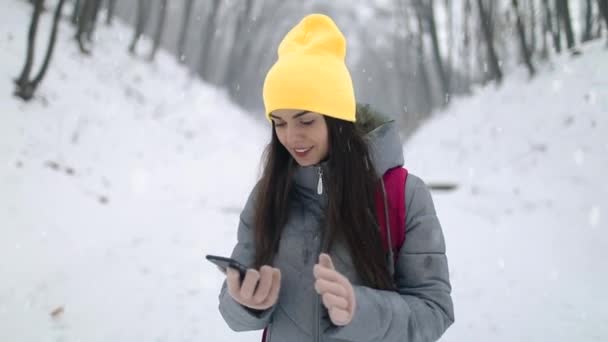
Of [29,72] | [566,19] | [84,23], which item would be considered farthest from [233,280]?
[566,19]

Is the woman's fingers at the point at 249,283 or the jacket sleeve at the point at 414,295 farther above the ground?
the woman's fingers at the point at 249,283

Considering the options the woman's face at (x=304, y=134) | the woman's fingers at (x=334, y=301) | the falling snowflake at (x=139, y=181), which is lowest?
the falling snowflake at (x=139, y=181)

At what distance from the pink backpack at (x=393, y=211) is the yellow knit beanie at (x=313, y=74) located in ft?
0.95

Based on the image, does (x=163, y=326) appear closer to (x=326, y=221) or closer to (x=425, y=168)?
(x=326, y=221)

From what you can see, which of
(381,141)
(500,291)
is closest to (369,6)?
(500,291)

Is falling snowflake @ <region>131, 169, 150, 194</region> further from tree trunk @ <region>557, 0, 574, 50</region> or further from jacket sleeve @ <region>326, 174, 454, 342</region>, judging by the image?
tree trunk @ <region>557, 0, 574, 50</region>

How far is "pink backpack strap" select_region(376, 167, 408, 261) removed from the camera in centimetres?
144

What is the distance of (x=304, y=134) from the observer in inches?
57.3

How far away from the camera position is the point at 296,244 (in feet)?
5.07

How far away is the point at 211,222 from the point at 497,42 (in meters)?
18.4

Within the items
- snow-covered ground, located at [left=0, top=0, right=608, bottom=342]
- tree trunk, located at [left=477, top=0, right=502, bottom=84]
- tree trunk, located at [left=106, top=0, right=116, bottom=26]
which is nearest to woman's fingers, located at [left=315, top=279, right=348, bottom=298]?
snow-covered ground, located at [left=0, top=0, right=608, bottom=342]

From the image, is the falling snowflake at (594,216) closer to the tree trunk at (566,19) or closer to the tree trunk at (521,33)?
the tree trunk at (521,33)

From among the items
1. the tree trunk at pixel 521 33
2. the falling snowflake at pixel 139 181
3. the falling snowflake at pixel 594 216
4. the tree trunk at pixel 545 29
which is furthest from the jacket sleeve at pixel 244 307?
the tree trunk at pixel 545 29

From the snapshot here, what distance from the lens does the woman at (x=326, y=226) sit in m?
1.32
